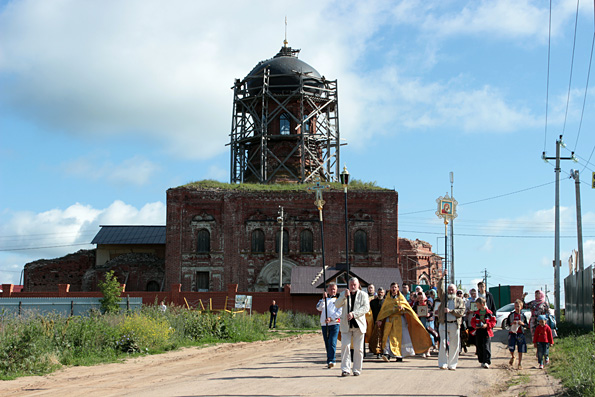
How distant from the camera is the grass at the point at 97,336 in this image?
15.6 metres

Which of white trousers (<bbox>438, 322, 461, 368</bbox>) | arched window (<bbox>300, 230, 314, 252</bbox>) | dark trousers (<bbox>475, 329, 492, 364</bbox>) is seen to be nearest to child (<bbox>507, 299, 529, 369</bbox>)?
dark trousers (<bbox>475, 329, 492, 364</bbox>)

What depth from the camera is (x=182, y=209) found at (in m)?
46.7

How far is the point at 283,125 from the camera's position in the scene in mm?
51750

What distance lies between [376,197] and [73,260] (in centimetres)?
2300

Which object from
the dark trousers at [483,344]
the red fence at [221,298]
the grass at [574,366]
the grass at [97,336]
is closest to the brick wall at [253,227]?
the red fence at [221,298]

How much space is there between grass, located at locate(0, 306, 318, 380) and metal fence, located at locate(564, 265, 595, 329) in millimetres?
11906

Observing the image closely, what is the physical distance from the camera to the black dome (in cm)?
5138

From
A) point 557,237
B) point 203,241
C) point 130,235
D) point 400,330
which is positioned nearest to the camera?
point 400,330

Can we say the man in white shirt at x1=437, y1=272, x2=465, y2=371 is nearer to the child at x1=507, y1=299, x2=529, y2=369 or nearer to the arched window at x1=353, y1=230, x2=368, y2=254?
the child at x1=507, y1=299, x2=529, y2=369

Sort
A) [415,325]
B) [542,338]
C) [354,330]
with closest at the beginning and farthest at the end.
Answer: [354,330] → [542,338] → [415,325]

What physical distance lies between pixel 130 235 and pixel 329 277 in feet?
73.0

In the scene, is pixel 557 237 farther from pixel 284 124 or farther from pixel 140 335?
pixel 284 124

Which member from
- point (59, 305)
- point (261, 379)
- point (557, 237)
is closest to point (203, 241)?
point (59, 305)

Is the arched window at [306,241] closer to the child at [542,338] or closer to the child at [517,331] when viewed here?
the child at [517,331]
